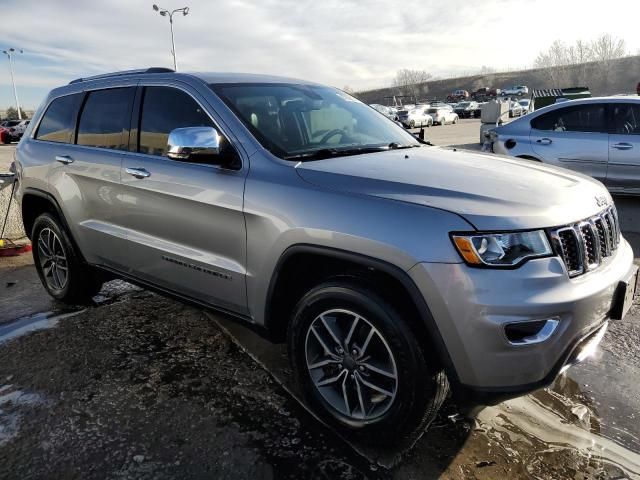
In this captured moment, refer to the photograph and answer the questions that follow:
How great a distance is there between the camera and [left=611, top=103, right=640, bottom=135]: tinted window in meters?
7.12

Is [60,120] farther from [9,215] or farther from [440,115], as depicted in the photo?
[440,115]

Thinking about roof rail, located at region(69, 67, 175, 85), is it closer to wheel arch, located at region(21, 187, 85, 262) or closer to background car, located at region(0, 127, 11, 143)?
wheel arch, located at region(21, 187, 85, 262)

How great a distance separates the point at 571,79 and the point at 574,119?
108m

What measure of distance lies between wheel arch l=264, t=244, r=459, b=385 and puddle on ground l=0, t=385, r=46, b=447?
1394 mm

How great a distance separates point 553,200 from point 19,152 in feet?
14.7

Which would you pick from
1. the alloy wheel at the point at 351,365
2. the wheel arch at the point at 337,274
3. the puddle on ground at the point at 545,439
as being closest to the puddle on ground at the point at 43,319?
the puddle on ground at the point at 545,439

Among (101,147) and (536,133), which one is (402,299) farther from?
(536,133)

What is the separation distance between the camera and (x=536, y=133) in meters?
7.61

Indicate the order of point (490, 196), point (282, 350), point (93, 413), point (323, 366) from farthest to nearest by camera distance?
1. point (282, 350)
2. point (93, 413)
3. point (323, 366)
4. point (490, 196)

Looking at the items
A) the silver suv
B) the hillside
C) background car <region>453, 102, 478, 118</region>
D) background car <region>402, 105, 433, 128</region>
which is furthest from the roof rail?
the hillside

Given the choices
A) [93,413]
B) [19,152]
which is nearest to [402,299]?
[93,413]

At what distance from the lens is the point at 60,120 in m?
4.41

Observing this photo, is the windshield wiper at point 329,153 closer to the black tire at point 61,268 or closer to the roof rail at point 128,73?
the roof rail at point 128,73

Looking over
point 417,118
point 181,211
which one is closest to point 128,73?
point 181,211
